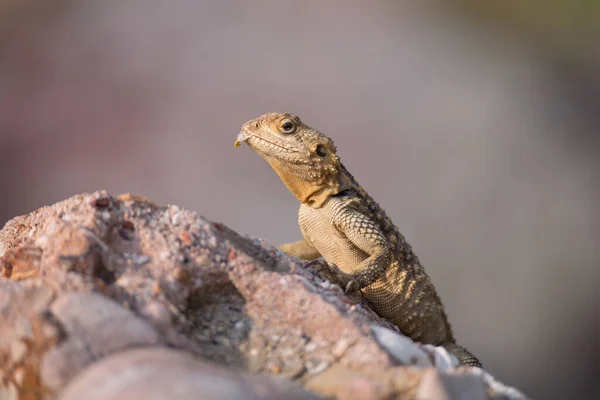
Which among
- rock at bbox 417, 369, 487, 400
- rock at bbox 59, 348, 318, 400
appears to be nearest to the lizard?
rock at bbox 417, 369, 487, 400

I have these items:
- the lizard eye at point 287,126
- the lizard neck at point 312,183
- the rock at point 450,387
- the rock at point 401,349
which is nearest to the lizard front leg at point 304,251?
the lizard neck at point 312,183

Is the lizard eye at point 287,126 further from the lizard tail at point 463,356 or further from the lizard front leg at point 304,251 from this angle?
the lizard tail at point 463,356

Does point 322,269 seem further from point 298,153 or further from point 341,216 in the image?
point 298,153

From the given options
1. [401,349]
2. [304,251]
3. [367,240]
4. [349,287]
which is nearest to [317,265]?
[349,287]

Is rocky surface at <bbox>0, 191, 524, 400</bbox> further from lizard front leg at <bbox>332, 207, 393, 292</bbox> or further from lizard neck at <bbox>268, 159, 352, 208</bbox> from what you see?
lizard neck at <bbox>268, 159, 352, 208</bbox>

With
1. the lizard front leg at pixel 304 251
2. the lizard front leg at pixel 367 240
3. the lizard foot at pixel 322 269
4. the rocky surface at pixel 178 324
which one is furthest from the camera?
the lizard front leg at pixel 304 251
